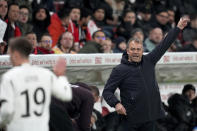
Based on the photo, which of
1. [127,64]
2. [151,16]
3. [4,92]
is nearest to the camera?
[4,92]

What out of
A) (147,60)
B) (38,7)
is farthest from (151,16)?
(147,60)

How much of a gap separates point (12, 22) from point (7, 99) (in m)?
5.75

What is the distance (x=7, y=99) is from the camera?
5605mm

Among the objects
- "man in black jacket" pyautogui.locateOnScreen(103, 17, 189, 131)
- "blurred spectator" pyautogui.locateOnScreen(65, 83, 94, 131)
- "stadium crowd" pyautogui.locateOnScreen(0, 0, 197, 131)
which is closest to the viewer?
"blurred spectator" pyautogui.locateOnScreen(65, 83, 94, 131)

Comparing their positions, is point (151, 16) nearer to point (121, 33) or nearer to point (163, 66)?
point (121, 33)

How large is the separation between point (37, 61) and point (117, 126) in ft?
5.57

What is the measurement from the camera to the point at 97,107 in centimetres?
1022

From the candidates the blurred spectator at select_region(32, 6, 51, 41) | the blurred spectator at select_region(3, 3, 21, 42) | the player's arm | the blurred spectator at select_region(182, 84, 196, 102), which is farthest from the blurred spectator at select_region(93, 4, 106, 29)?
the player's arm

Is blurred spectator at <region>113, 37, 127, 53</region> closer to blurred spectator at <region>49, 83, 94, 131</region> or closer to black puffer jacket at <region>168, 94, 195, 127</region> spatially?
black puffer jacket at <region>168, 94, 195, 127</region>

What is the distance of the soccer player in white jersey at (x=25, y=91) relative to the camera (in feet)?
18.5

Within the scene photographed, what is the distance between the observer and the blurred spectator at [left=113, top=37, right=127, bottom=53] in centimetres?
1202

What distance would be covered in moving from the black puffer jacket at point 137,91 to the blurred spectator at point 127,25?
5249mm

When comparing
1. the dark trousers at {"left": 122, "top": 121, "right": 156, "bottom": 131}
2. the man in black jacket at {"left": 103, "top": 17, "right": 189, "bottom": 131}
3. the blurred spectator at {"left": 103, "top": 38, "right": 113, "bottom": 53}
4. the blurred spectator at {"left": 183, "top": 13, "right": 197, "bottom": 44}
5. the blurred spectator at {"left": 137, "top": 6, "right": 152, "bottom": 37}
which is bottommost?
the dark trousers at {"left": 122, "top": 121, "right": 156, "bottom": 131}

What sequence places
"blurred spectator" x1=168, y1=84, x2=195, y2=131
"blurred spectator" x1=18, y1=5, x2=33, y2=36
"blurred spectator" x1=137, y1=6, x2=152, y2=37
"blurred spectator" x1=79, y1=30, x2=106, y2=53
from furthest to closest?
"blurred spectator" x1=137, y1=6, x2=152, y2=37 → "blurred spectator" x1=18, y1=5, x2=33, y2=36 → "blurred spectator" x1=79, y1=30, x2=106, y2=53 → "blurred spectator" x1=168, y1=84, x2=195, y2=131
